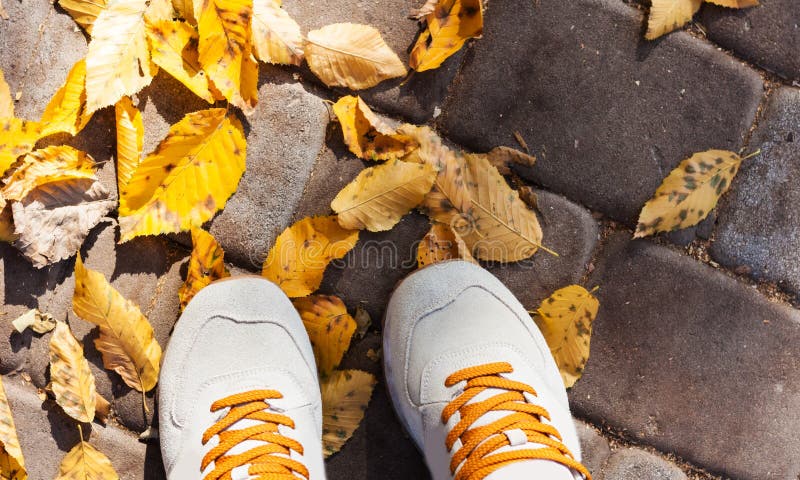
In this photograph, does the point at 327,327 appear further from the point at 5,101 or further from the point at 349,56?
the point at 5,101

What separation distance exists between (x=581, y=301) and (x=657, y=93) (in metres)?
0.53

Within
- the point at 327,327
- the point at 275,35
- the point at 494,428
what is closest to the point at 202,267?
the point at 327,327

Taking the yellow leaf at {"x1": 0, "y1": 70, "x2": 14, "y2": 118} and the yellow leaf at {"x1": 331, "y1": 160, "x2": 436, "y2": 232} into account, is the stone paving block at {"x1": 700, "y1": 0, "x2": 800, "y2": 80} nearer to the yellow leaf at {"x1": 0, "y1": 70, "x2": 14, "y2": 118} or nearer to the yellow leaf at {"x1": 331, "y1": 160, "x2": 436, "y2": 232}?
the yellow leaf at {"x1": 331, "y1": 160, "x2": 436, "y2": 232}

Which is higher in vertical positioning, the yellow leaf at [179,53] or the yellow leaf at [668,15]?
the yellow leaf at [668,15]

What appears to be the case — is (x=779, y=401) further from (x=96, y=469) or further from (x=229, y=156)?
(x=96, y=469)

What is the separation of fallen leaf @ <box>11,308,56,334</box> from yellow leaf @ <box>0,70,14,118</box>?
1.49 feet

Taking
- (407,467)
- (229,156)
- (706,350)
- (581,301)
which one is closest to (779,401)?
(706,350)

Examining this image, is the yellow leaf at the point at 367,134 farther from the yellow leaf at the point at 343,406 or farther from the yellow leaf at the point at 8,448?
the yellow leaf at the point at 8,448

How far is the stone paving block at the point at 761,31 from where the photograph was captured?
148cm

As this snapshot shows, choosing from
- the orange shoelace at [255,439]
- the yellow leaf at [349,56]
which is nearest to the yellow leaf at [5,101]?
the yellow leaf at [349,56]

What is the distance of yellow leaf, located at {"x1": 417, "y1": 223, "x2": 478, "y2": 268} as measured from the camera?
1.47m

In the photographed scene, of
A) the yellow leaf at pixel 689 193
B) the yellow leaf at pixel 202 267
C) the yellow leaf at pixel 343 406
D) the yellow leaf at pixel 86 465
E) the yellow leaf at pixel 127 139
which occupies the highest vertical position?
the yellow leaf at pixel 127 139

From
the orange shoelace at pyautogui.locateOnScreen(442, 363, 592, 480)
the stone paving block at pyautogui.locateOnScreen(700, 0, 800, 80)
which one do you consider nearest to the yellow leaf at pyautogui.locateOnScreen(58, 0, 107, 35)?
the orange shoelace at pyautogui.locateOnScreen(442, 363, 592, 480)

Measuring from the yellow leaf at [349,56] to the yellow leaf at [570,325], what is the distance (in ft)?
2.20
